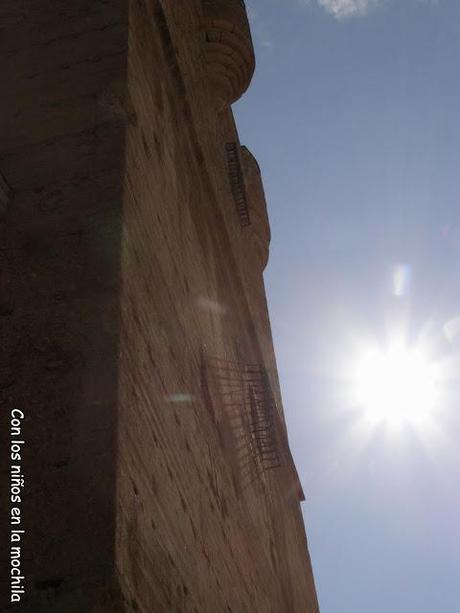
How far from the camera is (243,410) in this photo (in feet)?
17.8

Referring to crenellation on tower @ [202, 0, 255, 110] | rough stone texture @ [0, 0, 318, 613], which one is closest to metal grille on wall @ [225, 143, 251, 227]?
crenellation on tower @ [202, 0, 255, 110]

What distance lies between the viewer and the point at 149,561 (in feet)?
7.97

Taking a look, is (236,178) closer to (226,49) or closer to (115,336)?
(226,49)

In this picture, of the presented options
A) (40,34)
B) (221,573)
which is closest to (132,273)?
(221,573)

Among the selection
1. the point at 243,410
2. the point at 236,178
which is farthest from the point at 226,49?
the point at 243,410

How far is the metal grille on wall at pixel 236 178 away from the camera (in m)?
8.71

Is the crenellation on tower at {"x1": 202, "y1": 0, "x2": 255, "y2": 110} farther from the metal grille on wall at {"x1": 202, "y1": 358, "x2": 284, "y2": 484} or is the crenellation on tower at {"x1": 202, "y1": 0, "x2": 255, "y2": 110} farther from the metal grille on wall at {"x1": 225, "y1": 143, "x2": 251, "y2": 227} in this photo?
the metal grille on wall at {"x1": 202, "y1": 358, "x2": 284, "y2": 484}

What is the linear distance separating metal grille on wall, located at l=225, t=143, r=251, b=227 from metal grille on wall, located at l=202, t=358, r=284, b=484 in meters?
2.70

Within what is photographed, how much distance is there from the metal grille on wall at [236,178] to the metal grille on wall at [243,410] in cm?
270

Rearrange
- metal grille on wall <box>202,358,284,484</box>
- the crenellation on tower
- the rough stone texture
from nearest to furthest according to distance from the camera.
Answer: the rough stone texture
metal grille on wall <box>202,358,284,484</box>
the crenellation on tower

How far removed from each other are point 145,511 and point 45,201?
143 centimetres

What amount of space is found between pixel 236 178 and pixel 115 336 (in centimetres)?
625

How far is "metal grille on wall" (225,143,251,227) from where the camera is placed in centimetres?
871

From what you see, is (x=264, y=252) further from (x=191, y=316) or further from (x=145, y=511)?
(x=145, y=511)
